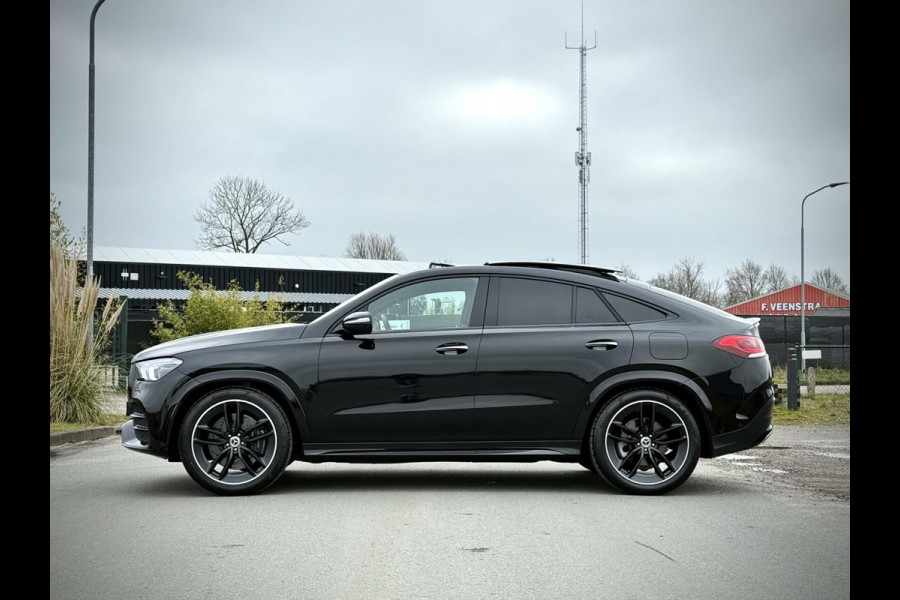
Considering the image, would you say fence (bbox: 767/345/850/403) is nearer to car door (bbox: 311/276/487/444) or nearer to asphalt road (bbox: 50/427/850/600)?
asphalt road (bbox: 50/427/850/600)

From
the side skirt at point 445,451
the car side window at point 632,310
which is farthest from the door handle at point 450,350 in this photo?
the car side window at point 632,310

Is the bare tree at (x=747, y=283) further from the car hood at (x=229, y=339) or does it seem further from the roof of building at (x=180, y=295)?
the car hood at (x=229, y=339)

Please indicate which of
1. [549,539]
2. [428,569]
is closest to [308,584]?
[428,569]

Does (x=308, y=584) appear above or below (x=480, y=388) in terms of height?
below

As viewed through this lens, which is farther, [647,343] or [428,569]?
[647,343]

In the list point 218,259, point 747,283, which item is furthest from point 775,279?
point 218,259

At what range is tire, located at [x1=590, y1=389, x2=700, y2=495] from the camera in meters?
7.06

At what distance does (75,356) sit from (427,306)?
7.59 metres

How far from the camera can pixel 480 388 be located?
23.4ft

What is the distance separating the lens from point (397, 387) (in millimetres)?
7121

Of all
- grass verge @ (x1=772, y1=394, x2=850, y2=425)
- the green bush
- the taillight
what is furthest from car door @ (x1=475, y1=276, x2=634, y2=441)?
the green bush

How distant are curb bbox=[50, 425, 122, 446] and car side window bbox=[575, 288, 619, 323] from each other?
7.49 meters
